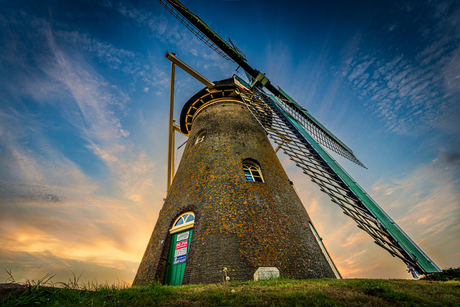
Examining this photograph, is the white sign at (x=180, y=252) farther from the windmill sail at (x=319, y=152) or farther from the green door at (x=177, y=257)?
the windmill sail at (x=319, y=152)

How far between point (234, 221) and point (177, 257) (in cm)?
229

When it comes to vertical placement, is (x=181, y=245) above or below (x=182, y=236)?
below

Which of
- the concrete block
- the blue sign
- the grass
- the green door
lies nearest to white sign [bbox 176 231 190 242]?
the green door

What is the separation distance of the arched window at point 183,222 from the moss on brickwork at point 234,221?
0.71ft

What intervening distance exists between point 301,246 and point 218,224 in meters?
2.69

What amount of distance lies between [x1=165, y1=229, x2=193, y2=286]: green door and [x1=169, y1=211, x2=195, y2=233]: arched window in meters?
0.16

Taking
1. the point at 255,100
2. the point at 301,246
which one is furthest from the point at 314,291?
the point at 255,100

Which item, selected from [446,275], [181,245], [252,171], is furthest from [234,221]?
[446,275]

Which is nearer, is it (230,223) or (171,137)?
(230,223)

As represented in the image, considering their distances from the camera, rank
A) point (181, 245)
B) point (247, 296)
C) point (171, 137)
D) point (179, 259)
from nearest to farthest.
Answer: point (247, 296)
point (179, 259)
point (181, 245)
point (171, 137)

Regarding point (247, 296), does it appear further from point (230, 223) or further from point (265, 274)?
point (230, 223)

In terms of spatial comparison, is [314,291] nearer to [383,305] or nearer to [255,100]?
[383,305]

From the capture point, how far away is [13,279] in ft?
9.78

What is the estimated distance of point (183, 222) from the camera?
686 centimetres
